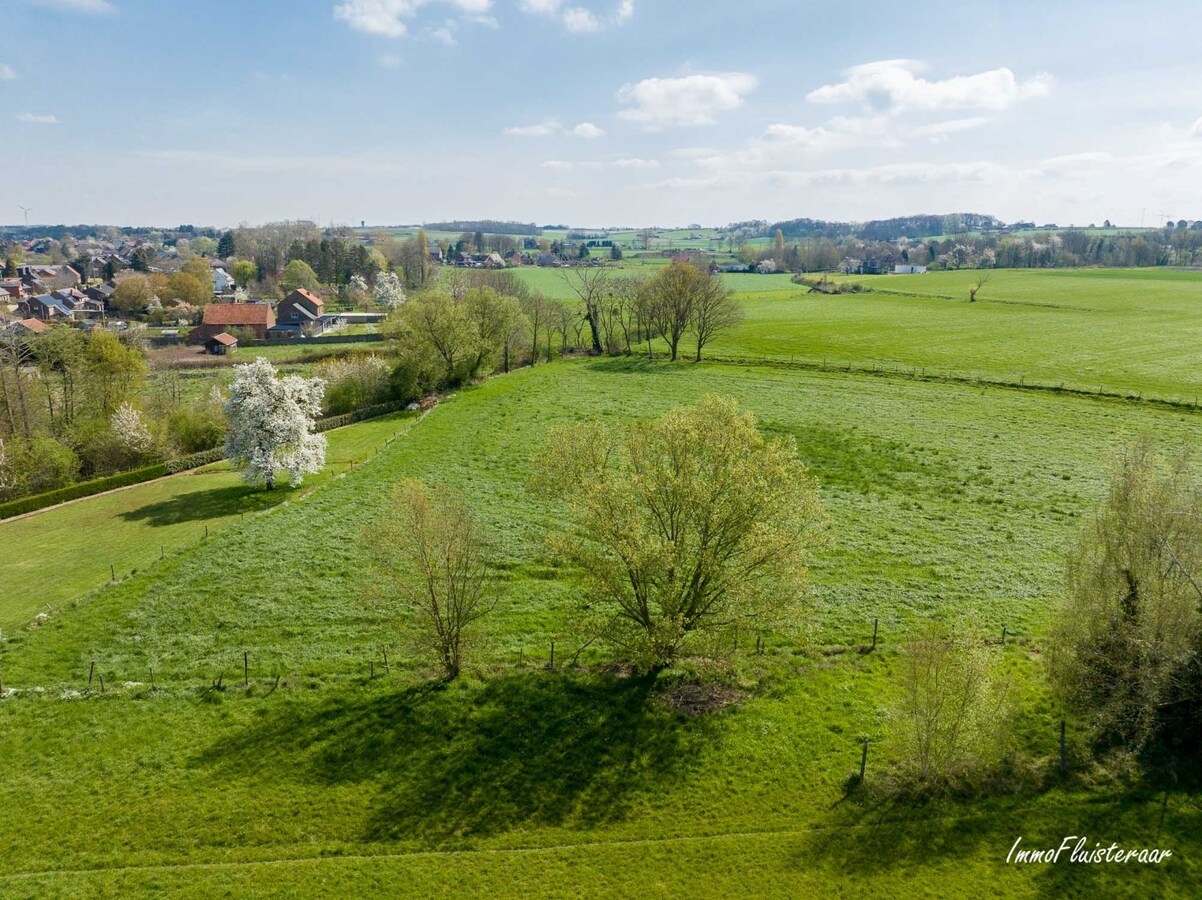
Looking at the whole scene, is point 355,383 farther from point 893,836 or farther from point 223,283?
point 223,283

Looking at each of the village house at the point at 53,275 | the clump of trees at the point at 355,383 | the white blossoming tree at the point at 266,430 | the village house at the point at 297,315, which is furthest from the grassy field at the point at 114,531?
the village house at the point at 53,275

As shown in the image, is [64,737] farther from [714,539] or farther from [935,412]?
[935,412]

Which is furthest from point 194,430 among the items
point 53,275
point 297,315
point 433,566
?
point 53,275

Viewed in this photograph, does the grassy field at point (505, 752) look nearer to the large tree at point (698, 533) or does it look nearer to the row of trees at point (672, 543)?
the row of trees at point (672, 543)

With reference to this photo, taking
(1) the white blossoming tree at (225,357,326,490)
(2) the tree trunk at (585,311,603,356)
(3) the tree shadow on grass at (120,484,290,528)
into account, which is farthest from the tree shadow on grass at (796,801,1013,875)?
(2) the tree trunk at (585,311,603,356)

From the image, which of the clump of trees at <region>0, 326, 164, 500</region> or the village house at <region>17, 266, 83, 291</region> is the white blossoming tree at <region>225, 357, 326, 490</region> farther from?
the village house at <region>17, 266, 83, 291</region>

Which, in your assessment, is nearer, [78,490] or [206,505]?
[206,505]
